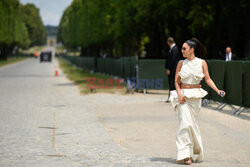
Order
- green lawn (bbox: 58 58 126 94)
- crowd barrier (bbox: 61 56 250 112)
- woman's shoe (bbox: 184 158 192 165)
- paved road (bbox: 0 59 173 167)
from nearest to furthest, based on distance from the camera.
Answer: woman's shoe (bbox: 184 158 192 165)
paved road (bbox: 0 59 173 167)
crowd barrier (bbox: 61 56 250 112)
green lawn (bbox: 58 58 126 94)

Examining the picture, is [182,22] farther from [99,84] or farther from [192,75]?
[192,75]

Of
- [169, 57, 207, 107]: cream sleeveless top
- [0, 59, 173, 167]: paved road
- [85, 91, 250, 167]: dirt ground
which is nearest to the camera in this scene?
[169, 57, 207, 107]: cream sleeveless top

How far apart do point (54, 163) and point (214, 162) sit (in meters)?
2.27

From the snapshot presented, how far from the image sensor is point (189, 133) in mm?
7539

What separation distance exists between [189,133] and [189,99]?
1.57 ft

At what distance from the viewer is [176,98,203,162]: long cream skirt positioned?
7480 millimetres

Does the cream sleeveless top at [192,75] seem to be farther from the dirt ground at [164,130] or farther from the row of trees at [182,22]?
the row of trees at [182,22]

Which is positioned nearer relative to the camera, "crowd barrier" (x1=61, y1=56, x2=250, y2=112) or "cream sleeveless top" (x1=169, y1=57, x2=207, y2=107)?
"cream sleeveless top" (x1=169, y1=57, x2=207, y2=107)

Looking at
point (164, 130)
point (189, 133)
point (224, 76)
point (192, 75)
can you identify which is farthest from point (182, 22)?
point (189, 133)

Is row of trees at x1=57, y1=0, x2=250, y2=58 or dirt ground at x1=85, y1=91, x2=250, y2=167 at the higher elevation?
row of trees at x1=57, y1=0, x2=250, y2=58

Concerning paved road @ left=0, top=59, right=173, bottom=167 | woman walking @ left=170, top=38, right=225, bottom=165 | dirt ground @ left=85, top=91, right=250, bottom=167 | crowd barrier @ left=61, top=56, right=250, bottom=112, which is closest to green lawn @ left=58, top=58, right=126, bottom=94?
crowd barrier @ left=61, top=56, right=250, bottom=112

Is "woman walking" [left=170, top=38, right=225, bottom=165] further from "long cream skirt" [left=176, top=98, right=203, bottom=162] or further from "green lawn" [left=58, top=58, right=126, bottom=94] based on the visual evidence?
"green lawn" [left=58, top=58, right=126, bottom=94]

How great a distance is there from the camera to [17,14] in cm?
12250

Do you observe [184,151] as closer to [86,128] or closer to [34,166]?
[34,166]
